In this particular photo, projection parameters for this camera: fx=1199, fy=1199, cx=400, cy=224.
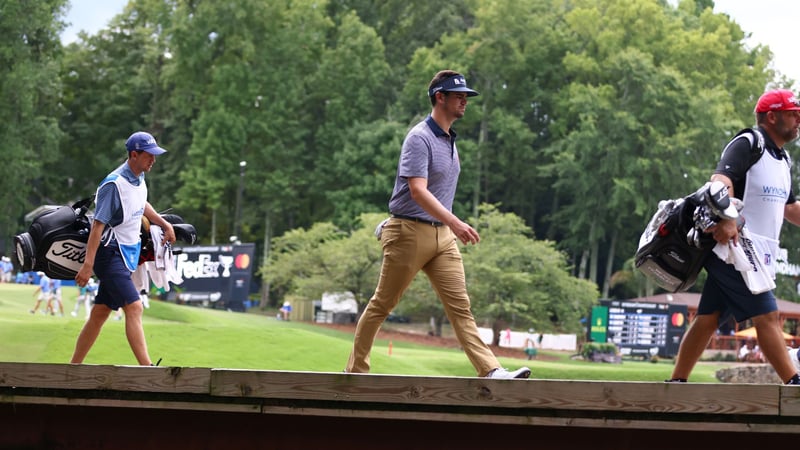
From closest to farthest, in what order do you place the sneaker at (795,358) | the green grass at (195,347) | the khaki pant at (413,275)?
the sneaker at (795,358), the khaki pant at (413,275), the green grass at (195,347)

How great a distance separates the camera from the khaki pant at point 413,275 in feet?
23.9

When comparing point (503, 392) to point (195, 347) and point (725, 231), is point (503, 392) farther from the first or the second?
point (195, 347)

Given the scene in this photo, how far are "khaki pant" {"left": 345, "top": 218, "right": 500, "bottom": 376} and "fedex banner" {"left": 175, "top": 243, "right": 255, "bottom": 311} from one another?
3817 centimetres

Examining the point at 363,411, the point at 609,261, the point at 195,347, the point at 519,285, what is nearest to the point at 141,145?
the point at 363,411

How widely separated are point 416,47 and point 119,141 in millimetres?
19442

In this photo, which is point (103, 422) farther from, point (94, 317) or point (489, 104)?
point (489, 104)

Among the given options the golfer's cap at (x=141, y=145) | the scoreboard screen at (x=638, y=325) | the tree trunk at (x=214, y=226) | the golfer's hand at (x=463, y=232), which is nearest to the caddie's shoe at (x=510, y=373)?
the golfer's hand at (x=463, y=232)

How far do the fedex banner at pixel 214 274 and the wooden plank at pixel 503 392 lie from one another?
130 ft

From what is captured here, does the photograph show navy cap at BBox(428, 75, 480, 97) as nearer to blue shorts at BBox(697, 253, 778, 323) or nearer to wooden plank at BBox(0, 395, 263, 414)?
blue shorts at BBox(697, 253, 778, 323)

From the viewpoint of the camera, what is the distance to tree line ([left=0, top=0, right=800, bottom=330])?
6681 cm

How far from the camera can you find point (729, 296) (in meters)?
6.86

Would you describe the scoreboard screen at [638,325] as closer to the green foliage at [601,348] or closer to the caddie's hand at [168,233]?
the green foliage at [601,348]

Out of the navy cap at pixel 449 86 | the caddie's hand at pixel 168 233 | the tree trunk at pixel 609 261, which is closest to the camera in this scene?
the navy cap at pixel 449 86

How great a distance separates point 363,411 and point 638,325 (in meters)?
38.0
